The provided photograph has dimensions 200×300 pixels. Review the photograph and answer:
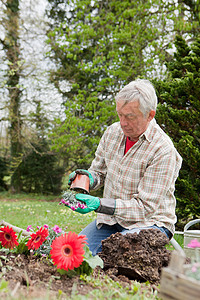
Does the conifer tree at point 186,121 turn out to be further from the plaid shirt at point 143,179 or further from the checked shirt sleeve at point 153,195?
the checked shirt sleeve at point 153,195

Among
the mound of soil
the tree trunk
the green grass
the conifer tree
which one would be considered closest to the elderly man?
the mound of soil

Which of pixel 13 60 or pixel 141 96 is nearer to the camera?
pixel 141 96

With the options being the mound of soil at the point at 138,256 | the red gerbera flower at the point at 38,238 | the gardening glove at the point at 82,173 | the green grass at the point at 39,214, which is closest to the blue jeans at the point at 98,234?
the green grass at the point at 39,214

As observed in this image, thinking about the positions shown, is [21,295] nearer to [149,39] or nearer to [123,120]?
[123,120]

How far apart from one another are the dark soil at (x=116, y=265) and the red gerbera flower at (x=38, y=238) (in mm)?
90

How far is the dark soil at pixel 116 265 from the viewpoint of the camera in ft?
5.24

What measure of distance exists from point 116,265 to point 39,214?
6.46 m

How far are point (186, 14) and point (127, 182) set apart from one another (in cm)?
793

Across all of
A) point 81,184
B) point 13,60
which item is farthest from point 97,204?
point 13,60

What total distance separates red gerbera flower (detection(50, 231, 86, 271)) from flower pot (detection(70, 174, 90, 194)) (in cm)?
69

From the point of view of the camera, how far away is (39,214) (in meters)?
8.05

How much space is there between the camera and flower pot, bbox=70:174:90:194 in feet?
7.71

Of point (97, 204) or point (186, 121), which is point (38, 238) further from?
point (186, 121)

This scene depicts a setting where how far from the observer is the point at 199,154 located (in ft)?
13.1
